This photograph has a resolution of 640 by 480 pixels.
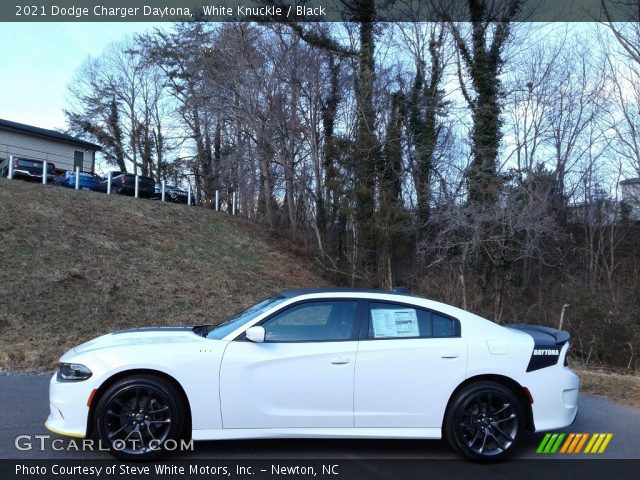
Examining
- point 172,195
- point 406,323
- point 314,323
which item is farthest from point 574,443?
point 172,195

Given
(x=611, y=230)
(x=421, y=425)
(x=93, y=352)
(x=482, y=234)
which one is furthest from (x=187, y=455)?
(x=611, y=230)

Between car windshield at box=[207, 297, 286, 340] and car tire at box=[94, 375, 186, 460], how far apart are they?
691mm

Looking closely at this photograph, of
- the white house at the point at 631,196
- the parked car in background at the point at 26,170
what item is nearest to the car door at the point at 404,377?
the white house at the point at 631,196

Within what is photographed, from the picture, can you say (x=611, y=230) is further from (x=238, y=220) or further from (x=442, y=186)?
(x=238, y=220)

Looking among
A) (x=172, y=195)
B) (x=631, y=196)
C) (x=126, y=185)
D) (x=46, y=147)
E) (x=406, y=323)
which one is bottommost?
(x=406, y=323)

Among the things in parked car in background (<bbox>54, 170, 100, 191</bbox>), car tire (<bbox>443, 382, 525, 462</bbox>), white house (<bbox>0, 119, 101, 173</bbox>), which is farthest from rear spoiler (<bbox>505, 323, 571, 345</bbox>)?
white house (<bbox>0, 119, 101, 173</bbox>)

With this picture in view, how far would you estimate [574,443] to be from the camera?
229 inches

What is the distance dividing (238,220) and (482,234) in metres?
12.7

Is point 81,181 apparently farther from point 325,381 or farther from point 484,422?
point 484,422

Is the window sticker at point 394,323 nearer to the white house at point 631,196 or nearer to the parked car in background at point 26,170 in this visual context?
the white house at point 631,196

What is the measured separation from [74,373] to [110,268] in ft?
43.1

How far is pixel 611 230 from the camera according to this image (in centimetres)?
2822

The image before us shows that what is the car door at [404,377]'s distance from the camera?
17.0 feet

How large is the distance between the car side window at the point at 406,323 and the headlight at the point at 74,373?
8.04 ft
